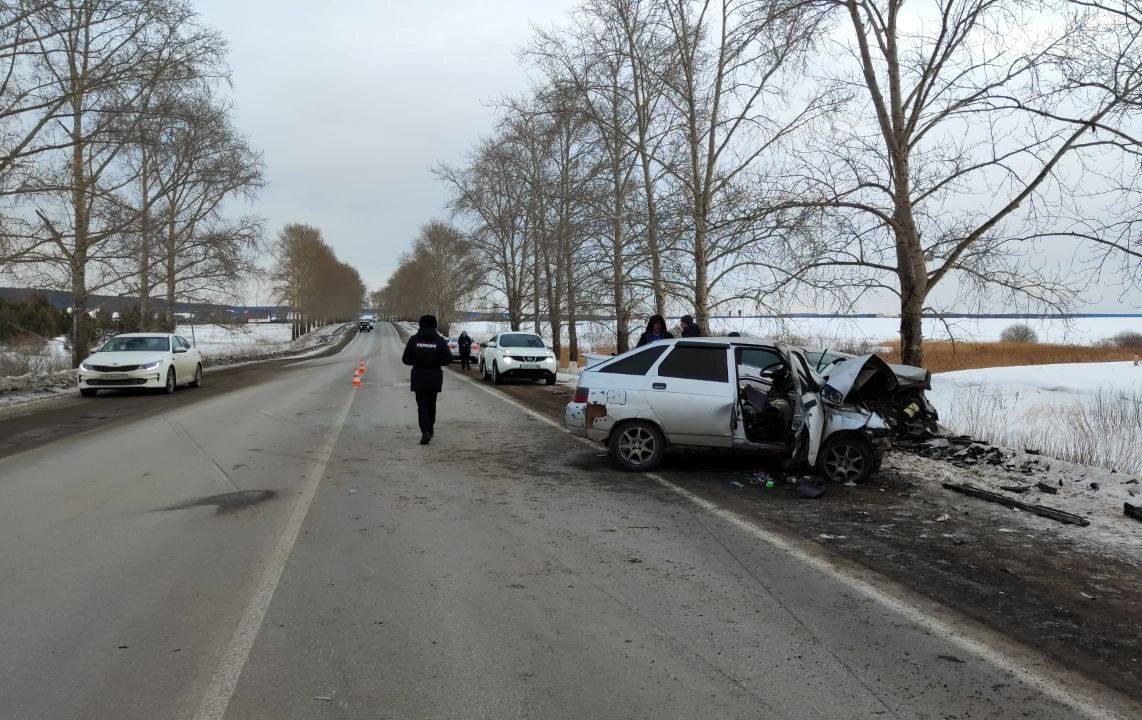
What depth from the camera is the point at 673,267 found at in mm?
18469

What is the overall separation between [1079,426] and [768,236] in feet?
16.6

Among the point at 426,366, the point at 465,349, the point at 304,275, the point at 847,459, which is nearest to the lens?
the point at 847,459

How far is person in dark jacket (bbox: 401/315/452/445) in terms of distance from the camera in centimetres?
1042

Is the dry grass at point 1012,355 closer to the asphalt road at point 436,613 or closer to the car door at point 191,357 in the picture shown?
the car door at point 191,357

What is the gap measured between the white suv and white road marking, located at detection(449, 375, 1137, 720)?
641 inches

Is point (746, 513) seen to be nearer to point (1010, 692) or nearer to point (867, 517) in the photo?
point (867, 517)

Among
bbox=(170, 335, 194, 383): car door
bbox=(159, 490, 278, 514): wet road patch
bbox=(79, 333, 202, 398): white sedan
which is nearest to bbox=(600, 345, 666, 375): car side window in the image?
bbox=(159, 490, 278, 514): wet road patch

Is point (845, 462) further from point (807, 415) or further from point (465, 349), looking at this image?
point (465, 349)

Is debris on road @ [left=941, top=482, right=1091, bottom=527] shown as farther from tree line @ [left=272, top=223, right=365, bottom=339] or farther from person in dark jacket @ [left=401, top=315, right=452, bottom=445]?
tree line @ [left=272, top=223, right=365, bottom=339]

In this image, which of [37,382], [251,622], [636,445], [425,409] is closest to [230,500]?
[251,622]

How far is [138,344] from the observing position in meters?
18.9

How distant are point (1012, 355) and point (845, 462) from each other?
26.0 metres

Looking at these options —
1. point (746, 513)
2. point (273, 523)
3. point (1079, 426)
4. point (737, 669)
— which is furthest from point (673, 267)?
point (737, 669)

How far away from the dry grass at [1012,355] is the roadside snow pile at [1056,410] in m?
5.05
